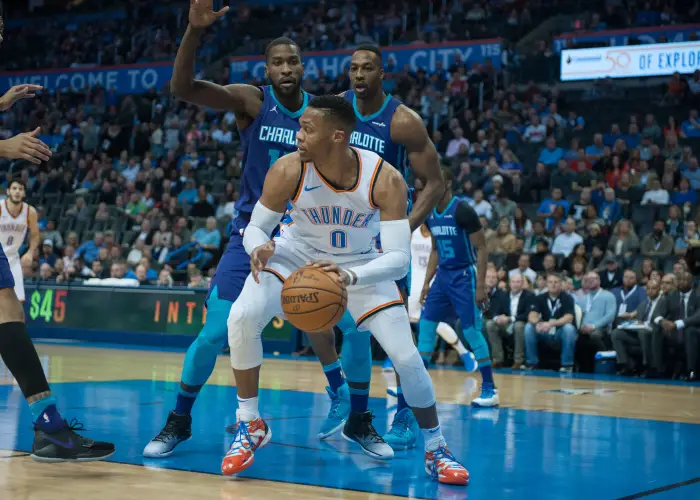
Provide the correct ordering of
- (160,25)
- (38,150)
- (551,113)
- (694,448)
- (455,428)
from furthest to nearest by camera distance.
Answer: (160,25), (551,113), (455,428), (694,448), (38,150)

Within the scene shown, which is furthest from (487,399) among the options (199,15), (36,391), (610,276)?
(610,276)

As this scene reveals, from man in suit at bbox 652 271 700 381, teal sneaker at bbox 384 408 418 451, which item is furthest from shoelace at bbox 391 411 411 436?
man in suit at bbox 652 271 700 381

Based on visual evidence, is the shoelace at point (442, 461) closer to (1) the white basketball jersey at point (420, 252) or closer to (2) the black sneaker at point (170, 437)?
(2) the black sneaker at point (170, 437)

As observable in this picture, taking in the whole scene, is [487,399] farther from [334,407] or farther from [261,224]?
[261,224]

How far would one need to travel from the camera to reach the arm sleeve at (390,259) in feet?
15.8

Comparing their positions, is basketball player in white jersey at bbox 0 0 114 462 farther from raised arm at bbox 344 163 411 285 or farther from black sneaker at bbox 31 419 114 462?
raised arm at bbox 344 163 411 285

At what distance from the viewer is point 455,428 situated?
675 centimetres

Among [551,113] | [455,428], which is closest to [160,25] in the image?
[551,113]

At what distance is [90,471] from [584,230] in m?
11.4

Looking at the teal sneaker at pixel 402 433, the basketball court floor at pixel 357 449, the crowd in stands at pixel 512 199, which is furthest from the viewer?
the crowd in stands at pixel 512 199

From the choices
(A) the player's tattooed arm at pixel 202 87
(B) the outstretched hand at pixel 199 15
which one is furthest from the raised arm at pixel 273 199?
(B) the outstretched hand at pixel 199 15

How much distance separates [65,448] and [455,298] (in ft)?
15.2

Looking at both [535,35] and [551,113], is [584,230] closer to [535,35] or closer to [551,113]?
[551,113]

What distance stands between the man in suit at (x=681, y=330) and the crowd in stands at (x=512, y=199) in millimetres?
18
